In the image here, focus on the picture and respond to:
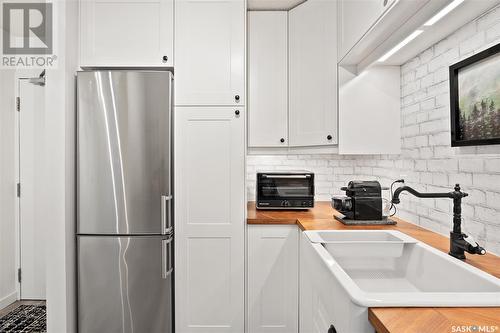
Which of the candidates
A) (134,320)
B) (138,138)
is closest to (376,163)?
(138,138)

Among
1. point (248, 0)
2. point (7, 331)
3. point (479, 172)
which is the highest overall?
point (248, 0)

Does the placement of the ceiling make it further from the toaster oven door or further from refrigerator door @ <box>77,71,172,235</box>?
the toaster oven door

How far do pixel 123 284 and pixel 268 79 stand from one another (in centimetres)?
183

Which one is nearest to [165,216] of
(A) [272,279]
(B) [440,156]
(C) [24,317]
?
(A) [272,279]

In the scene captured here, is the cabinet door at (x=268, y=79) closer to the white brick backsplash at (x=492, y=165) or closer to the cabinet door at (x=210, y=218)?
the cabinet door at (x=210, y=218)

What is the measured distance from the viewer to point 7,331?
2424 mm

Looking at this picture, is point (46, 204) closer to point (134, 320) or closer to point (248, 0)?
point (134, 320)

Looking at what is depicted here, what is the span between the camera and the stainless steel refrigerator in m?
1.96

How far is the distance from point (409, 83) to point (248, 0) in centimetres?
134

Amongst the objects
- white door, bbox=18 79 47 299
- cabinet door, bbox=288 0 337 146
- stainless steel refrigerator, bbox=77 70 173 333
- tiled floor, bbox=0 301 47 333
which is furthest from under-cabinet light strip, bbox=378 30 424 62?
tiled floor, bbox=0 301 47 333

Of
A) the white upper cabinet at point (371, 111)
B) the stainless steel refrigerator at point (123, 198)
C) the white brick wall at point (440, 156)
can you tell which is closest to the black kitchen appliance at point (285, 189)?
the white upper cabinet at point (371, 111)

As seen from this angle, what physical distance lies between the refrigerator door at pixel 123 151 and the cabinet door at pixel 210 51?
6.9 inches

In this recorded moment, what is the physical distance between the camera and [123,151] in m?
1.96

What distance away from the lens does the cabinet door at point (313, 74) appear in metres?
2.21
